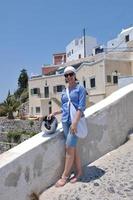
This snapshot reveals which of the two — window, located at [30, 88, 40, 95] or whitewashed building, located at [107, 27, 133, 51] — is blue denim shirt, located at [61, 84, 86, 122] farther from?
whitewashed building, located at [107, 27, 133, 51]

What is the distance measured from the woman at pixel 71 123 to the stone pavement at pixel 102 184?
0.43ft

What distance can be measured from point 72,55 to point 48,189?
6639 centimetres

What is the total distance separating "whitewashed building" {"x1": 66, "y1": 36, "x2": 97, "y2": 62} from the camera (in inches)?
2601

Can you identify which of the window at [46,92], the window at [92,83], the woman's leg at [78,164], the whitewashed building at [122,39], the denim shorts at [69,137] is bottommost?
the woman's leg at [78,164]

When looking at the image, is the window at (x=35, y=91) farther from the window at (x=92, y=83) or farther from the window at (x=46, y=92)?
the window at (x=92, y=83)

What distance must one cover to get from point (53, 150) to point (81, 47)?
2474 inches

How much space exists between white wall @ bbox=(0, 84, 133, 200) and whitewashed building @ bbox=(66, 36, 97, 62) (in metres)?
59.3

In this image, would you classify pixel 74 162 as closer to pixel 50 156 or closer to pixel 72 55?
pixel 50 156

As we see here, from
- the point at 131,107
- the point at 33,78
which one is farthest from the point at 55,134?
the point at 33,78

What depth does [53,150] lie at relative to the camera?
5297mm

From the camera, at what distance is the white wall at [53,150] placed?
4879mm

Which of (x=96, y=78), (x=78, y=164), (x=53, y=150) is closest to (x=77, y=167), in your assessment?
(x=78, y=164)

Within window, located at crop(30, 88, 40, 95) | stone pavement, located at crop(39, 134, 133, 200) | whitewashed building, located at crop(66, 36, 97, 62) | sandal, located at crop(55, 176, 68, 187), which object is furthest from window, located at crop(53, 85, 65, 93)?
sandal, located at crop(55, 176, 68, 187)

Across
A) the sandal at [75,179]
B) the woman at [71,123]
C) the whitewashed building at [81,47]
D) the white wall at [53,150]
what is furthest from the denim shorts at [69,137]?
the whitewashed building at [81,47]
